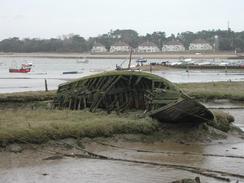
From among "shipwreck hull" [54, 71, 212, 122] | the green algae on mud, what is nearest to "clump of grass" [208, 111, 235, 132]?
the green algae on mud

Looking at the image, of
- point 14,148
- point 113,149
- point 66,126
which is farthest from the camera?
point 66,126

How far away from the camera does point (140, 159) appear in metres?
15.7

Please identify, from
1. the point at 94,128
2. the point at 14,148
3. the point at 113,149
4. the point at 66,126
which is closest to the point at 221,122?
the point at 94,128

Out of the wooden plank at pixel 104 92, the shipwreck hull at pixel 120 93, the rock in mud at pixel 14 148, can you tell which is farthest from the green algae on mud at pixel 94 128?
the wooden plank at pixel 104 92

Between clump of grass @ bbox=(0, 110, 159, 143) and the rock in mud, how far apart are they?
0.23 meters

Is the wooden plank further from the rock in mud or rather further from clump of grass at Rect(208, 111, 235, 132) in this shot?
the rock in mud

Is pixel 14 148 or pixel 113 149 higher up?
pixel 14 148

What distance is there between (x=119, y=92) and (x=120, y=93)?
0.10 metres

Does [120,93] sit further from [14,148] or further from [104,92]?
[14,148]

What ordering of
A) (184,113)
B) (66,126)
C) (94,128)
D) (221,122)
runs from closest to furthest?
(66,126) < (94,128) < (184,113) < (221,122)

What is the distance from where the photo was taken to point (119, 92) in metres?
22.9

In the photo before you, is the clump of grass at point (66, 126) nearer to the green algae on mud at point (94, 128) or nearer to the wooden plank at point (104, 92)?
the green algae on mud at point (94, 128)

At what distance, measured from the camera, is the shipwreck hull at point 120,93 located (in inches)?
819

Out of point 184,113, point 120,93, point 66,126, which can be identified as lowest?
point 66,126
